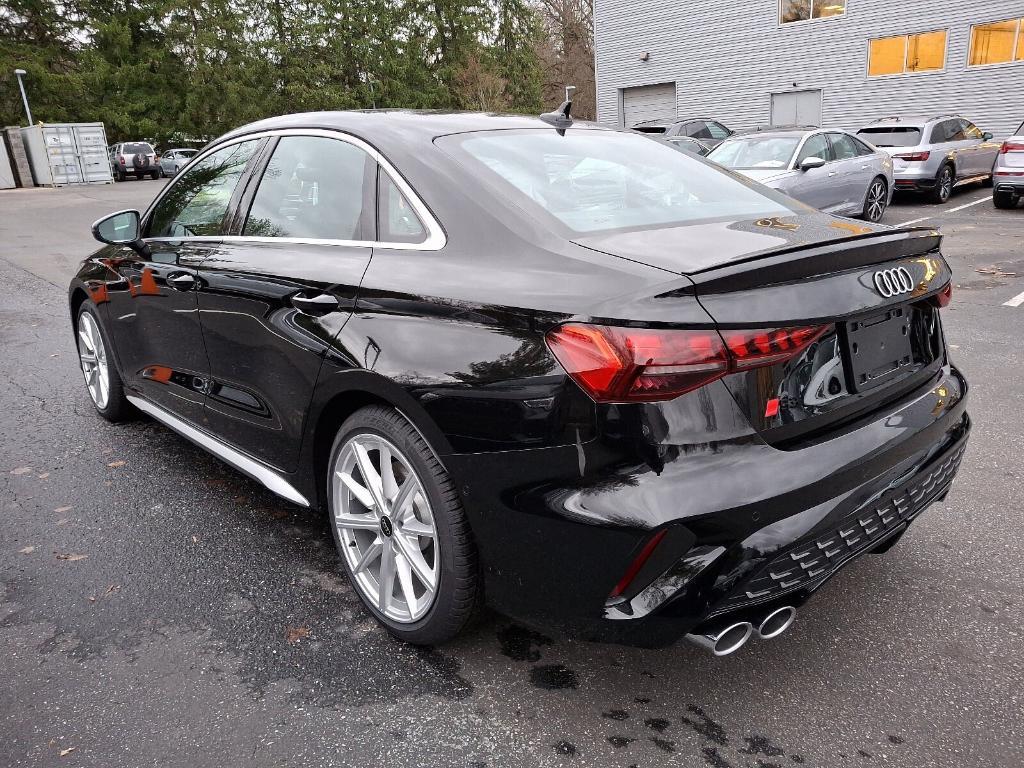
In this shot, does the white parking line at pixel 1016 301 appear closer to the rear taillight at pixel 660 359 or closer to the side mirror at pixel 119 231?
the rear taillight at pixel 660 359

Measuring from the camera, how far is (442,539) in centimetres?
224

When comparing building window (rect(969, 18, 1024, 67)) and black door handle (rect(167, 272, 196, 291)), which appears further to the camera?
building window (rect(969, 18, 1024, 67))

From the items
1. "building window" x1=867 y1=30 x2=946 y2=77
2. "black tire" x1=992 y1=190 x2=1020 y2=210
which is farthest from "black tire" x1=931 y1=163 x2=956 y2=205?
"building window" x1=867 y1=30 x2=946 y2=77

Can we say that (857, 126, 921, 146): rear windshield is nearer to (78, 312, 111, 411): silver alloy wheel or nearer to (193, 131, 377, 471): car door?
(78, 312, 111, 411): silver alloy wheel

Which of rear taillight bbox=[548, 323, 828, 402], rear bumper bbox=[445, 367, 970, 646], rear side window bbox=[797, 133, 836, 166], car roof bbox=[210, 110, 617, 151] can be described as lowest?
rear bumper bbox=[445, 367, 970, 646]

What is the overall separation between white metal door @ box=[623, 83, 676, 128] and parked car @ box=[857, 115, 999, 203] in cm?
1398

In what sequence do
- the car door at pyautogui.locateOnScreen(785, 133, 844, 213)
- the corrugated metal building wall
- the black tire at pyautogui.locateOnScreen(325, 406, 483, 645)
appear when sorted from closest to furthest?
the black tire at pyautogui.locateOnScreen(325, 406, 483, 645), the car door at pyautogui.locateOnScreen(785, 133, 844, 213), the corrugated metal building wall

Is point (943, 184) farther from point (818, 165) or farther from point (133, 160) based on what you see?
point (133, 160)

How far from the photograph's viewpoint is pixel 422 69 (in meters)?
44.7

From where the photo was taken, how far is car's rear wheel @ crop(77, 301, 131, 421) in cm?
441

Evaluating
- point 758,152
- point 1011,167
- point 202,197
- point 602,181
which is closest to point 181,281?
point 202,197

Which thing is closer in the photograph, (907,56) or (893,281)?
(893,281)

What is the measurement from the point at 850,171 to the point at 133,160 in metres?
32.9

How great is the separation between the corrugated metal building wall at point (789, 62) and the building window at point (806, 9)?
0.21 m
